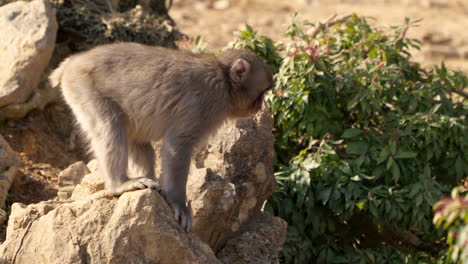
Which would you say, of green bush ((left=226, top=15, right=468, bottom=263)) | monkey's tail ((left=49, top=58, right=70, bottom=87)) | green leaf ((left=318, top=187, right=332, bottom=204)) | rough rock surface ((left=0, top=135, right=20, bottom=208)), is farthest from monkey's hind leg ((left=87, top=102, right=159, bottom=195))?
green leaf ((left=318, top=187, right=332, bottom=204))

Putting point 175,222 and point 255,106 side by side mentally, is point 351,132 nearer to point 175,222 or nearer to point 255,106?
point 255,106

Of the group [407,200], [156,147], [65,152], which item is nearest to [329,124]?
[407,200]

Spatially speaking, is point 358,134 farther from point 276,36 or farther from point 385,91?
point 276,36

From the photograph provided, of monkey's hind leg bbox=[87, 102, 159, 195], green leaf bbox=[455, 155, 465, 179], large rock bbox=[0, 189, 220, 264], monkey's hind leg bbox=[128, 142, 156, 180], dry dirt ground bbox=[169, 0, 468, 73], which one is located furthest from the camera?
dry dirt ground bbox=[169, 0, 468, 73]

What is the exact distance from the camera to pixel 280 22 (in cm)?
1603

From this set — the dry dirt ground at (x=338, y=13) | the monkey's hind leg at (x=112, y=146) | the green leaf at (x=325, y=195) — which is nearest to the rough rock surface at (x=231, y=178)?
the monkey's hind leg at (x=112, y=146)

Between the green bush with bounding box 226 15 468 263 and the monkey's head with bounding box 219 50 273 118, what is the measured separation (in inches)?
45.4

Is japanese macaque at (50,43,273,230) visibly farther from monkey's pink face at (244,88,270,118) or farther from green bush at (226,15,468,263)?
green bush at (226,15,468,263)

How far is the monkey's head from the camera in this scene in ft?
16.9

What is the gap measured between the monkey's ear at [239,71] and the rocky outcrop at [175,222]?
57 centimetres

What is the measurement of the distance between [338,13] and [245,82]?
9.72m

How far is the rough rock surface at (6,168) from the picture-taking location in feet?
19.3

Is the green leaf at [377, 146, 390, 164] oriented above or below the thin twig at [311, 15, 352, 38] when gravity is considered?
below

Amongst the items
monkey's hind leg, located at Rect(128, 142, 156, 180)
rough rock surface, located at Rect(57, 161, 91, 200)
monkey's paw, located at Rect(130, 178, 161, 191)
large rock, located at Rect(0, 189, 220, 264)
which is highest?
monkey's paw, located at Rect(130, 178, 161, 191)
